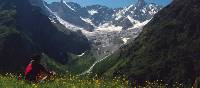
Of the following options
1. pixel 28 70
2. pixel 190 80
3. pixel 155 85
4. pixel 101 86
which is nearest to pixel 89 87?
pixel 101 86

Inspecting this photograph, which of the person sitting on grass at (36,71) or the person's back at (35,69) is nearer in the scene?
the person sitting on grass at (36,71)

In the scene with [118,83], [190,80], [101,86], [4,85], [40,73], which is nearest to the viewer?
[4,85]

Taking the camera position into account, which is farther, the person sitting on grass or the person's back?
the person's back

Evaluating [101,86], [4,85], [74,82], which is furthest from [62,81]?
[4,85]

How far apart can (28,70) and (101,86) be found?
473 cm

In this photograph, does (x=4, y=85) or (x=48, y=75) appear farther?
(x=48, y=75)

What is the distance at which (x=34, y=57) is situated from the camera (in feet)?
66.9

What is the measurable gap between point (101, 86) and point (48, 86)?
7.55ft

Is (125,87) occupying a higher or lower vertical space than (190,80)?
higher

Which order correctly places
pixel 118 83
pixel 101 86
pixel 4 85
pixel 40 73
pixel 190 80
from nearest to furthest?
1. pixel 4 85
2. pixel 101 86
3. pixel 118 83
4. pixel 40 73
5. pixel 190 80

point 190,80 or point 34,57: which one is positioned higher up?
point 34,57

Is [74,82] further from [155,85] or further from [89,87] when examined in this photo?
[155,85]

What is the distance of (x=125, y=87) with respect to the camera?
1784 cm

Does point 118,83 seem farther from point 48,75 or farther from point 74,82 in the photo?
point 48,75
